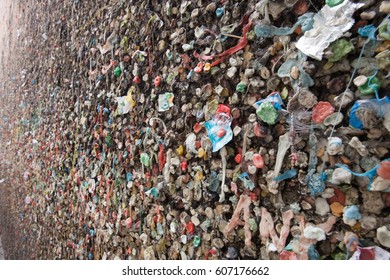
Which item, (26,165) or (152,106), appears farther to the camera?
(26,165)

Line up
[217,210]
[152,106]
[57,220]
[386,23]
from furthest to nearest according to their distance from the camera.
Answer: [57,220], [152,106], [217,210], [386,23]

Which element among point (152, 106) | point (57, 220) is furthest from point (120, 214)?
point (57, 220)

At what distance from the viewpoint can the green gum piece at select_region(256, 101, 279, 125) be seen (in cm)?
57

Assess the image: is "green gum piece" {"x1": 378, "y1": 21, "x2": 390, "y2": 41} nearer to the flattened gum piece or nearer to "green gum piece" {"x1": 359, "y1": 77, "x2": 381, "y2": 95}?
"green gum piece" {"x1": 359, "y1": 77, "x2": 381, "y2": 95}

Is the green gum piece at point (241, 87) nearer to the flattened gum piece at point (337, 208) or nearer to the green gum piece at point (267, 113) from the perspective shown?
the green gum piece at point (267, 113)

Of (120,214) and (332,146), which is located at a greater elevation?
(332,146)

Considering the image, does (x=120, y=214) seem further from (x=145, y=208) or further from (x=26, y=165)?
(x=26, y=165)

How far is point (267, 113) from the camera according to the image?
23.0 inches

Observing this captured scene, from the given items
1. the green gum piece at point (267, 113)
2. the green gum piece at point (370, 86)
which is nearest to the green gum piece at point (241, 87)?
the green gum piece at point (267, 113)

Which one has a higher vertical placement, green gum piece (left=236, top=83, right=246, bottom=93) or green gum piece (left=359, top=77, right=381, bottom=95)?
green gum piece (left=359, top=77, right=381, bottom=95)

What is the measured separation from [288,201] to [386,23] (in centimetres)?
31

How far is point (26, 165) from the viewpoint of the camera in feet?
7.17

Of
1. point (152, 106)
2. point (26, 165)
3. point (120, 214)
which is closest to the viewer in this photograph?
point (152, 106)

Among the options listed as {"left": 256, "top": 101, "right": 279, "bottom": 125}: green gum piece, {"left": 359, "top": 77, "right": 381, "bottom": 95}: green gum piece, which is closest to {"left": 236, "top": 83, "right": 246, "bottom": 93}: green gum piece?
{"left": 256, "top": 101, "right": 279, "bottom": 125}: green gum piece
